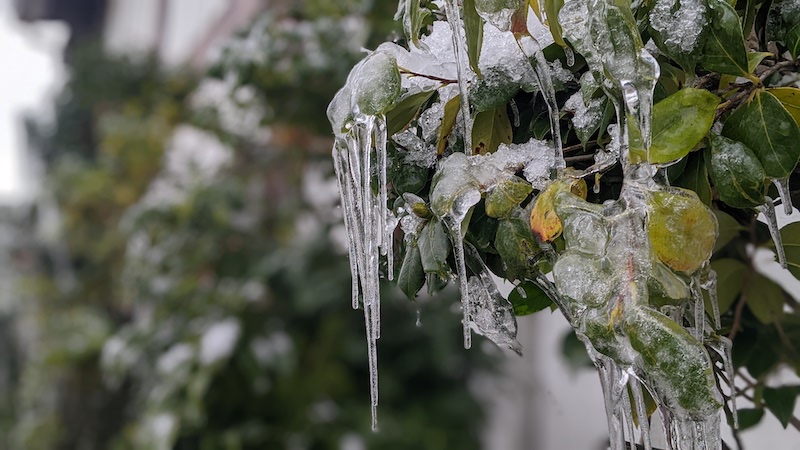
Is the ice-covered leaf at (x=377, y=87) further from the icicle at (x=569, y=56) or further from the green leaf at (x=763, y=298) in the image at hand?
the green leaf at (x=763, y=298)

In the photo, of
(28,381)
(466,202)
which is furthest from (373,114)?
(28,381)

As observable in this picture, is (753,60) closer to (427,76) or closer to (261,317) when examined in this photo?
(427,76)

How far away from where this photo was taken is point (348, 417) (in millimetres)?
1944

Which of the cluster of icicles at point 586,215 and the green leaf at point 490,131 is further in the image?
the green leaf at point 490,131

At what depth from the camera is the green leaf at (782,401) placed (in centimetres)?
53

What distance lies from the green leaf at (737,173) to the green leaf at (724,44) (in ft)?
0.11

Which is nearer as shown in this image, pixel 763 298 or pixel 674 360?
pixel 674 360

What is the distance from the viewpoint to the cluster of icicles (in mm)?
279

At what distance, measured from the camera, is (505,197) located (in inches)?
13.7

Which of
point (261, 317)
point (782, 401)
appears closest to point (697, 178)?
point (782, 401)

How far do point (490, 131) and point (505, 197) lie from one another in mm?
62

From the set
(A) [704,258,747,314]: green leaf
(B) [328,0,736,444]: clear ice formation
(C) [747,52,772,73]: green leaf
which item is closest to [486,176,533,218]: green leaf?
(B) [328,0,736,444]: clear ice formation

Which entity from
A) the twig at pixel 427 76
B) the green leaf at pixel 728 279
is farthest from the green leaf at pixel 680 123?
the green leaf at pixel 728 279

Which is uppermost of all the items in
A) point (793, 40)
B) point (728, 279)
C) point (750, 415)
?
point (793, 40)
